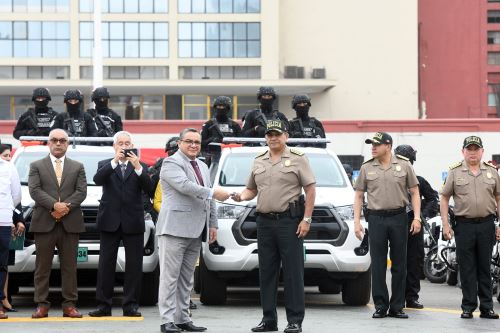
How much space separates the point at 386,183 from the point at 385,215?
346 millimetres

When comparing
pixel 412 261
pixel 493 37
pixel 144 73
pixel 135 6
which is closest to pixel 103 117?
pixel 412 261

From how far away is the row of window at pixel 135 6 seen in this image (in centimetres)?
7331

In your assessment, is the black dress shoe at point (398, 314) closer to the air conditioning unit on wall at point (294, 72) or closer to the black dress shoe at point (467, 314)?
the black dress shoe at point (467, 314)

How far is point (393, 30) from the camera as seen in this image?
74875 millimetres

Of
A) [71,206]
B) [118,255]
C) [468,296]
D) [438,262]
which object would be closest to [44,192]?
[71,206]

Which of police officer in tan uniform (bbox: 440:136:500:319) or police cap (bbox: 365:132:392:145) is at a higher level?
police cap (bbox: 365:132:392:145)

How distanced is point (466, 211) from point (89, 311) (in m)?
4.32

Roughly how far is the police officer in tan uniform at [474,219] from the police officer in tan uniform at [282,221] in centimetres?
222

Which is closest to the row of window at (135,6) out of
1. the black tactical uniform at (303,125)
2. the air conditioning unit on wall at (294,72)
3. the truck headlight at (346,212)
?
the air conditioning unit on wall at (294,72)

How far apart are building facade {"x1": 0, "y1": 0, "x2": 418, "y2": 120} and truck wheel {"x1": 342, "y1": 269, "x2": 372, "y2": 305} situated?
194ft

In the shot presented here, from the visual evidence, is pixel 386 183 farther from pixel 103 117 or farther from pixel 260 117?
pixel 103 117

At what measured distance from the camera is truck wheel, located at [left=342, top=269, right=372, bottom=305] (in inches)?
541

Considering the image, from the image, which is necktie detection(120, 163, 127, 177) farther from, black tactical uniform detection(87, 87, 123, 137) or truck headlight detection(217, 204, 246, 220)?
black tactical uniform detection(87, 87, 123, 137)

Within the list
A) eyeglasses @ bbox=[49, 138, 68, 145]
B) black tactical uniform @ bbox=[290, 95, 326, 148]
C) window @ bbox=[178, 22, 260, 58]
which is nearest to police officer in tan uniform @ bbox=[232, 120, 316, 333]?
eyeglasses @ bbox=[49, 138, 68, 145]
